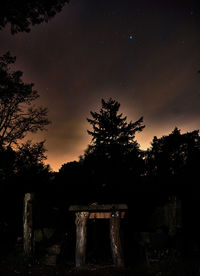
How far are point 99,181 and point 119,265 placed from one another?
57.2 ft

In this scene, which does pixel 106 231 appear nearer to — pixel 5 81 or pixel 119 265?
pixel 119 265

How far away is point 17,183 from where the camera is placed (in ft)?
61.4

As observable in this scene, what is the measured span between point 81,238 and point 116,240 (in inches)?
50.8

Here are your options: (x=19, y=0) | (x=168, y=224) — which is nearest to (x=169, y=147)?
(x=168, y=224)

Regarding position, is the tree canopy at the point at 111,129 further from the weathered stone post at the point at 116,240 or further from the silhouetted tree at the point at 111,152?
the weathered stone post at the point at 116,240

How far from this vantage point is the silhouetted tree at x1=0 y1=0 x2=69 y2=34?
27.8ft

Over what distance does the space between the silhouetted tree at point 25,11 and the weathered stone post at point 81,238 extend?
7912mm

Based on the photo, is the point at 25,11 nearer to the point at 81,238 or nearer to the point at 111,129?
the point at 81,238

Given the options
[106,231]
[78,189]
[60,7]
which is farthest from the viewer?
[78,189]

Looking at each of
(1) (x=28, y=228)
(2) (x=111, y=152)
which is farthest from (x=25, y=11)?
(2) (x=111, y=152)

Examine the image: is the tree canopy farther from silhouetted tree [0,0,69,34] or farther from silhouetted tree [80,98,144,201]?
silhouetted tree [0,0,69,34]

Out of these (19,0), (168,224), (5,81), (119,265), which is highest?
(5,81)

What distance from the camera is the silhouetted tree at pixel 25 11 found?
27.8ft

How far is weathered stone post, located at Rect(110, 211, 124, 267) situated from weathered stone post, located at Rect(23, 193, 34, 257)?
134 inches
